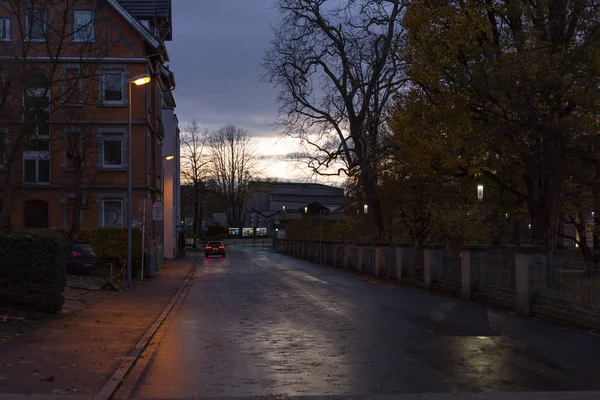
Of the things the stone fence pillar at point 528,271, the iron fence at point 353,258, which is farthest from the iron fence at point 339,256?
the stone fence pillar at point 528,271

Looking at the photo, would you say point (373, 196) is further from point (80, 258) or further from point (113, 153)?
point (80, 258)

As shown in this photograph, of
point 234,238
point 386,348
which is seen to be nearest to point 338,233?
point 386,348

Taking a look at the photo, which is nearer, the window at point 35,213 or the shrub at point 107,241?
the shrub at point 107,241

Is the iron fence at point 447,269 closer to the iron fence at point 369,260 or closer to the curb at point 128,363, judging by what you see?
the iron fence at point 369,260

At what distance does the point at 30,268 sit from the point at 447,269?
13.3 m

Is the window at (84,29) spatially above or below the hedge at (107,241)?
above

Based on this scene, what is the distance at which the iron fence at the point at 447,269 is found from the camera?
838 inches

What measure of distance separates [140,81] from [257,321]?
10.6m

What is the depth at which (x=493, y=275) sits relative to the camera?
18.4m

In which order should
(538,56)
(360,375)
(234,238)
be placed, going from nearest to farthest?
(360,375)
(538,56)
(234,238)

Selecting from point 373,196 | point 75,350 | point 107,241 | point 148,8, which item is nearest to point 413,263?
point 373,196

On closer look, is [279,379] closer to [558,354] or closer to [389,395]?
[389,395]

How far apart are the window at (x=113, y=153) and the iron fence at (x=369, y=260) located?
45.0 ft

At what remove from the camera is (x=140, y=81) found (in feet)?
73.1
